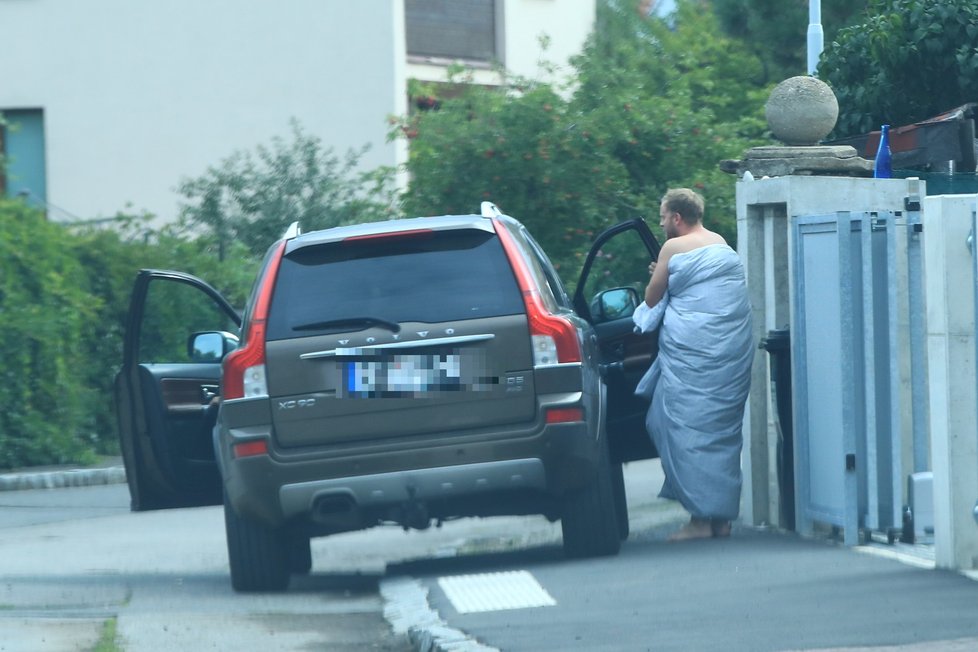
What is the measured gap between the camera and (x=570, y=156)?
15.7 meters

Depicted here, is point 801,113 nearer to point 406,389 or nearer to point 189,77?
point 406,389

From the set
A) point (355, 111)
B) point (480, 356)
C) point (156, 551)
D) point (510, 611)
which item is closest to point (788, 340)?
point (480, 356)

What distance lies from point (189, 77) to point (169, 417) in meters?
18.3

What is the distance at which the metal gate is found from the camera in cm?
830

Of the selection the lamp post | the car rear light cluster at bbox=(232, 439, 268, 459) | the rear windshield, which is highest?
the lamp post

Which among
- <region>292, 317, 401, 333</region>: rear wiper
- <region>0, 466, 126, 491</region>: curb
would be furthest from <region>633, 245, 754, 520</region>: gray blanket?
<region>0, 466, 126, 491</region>: curb

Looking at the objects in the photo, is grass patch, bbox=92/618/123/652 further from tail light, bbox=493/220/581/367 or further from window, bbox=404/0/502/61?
window, bbox=404/0/502/61

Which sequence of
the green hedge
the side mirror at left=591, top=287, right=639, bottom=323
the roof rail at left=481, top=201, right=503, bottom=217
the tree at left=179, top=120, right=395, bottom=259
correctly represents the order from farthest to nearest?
the tree at left=179, top=120, right=395, bottom=259, the green hedge, the side mirror at left=591, top=287, right=639, bottom=323, the roof rail at left=481, top=201, right=503, bottom=217

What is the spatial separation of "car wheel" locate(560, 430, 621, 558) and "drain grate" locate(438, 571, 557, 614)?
1.12 ft

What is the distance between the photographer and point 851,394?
848 cm

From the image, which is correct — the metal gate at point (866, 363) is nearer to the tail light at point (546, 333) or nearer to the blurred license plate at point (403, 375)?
the tail light at point (546, 333)

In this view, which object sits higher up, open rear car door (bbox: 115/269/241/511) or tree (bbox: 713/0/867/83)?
tree (bbox: 713/0/867/83)

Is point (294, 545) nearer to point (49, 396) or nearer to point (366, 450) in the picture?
point (366, 450)

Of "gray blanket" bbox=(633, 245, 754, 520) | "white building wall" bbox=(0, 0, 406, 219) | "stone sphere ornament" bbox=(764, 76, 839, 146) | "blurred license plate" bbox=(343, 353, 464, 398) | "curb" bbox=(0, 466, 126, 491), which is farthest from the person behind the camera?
"white building wall" bbox=(0, 0, 406, 219)
